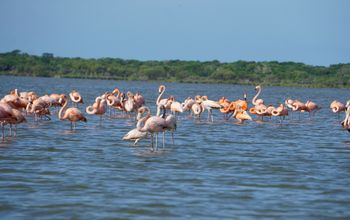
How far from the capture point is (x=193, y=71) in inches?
3177

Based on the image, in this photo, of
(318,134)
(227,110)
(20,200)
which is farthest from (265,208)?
(227,110)

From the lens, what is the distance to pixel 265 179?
10.4m

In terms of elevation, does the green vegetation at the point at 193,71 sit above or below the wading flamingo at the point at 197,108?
above

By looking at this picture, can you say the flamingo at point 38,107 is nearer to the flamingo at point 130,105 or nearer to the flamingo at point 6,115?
the flamingo at point 130,105

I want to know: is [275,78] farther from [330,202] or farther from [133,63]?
[330,202]

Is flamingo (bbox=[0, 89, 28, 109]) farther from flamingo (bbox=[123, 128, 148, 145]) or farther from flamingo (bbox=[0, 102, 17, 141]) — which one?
flamingo (bbox=[123, 128, 148, 145])

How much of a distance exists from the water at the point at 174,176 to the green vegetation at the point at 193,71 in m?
55.9

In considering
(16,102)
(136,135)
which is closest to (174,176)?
(136,135)

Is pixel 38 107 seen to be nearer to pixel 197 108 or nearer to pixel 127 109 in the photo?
pixel 127 109

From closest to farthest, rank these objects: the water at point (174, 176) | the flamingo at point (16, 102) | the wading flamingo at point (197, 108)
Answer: the water at point (174, 176) → the flamingo at point (16, 102) → the wading flamingo at point (197, 108)

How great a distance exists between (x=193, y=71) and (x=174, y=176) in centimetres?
7056

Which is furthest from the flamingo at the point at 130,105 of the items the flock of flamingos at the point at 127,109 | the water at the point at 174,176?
the water at the point at 174,176

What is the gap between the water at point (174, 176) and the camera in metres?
8.20

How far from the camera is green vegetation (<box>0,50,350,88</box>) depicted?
72250 millimetres
